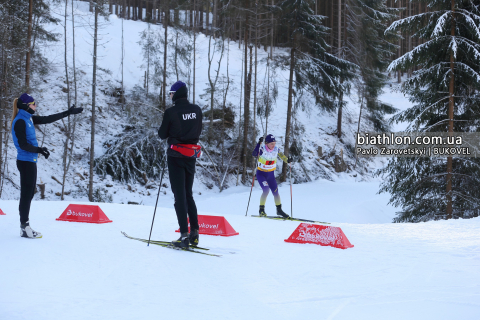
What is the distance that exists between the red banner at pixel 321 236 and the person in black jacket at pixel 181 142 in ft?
5.98

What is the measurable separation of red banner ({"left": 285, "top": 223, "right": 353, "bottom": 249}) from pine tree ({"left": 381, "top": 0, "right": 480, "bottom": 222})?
7412 millimetres

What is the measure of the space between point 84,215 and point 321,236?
163 inches

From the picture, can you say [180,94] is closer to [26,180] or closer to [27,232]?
[26,180]

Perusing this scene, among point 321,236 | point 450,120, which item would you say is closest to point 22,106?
point 321,236

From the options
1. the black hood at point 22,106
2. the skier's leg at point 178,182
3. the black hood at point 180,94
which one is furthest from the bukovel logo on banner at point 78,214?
the black hood at point 180,94

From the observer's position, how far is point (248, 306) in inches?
122

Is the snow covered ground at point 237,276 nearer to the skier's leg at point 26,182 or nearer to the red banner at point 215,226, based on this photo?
the red banner at point 215,226

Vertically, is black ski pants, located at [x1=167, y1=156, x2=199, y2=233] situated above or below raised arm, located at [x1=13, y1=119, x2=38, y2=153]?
below

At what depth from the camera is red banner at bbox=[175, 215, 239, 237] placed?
6.14 metres

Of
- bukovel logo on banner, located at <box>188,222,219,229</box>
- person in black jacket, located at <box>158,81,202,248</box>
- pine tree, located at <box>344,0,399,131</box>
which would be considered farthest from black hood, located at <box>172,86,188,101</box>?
pine tree, located at <box>344,0,399,131</box>

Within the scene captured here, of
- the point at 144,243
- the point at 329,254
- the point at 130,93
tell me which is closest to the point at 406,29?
the point at 329,254

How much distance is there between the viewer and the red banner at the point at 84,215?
6.85 metres

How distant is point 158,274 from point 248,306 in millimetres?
1136

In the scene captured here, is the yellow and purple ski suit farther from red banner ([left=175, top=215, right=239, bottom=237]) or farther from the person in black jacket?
the person in black jacket
